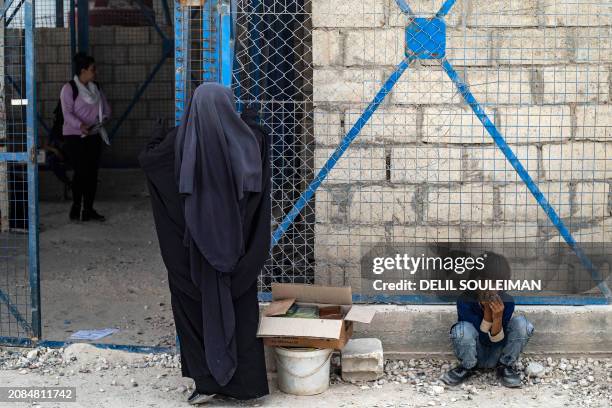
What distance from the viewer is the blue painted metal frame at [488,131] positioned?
5391 mm

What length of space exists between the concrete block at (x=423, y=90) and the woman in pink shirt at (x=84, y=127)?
4814mm

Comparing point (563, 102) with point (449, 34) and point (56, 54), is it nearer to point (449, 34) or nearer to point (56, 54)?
point (449, 34)

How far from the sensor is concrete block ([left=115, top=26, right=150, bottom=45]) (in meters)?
12.1

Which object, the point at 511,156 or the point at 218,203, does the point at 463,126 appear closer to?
the point at 511,156

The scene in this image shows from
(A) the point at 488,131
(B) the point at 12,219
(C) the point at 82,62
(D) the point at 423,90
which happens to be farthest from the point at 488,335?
(C) the point at 82,62

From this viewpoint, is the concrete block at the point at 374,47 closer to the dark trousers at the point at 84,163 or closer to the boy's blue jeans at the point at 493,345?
the boy's blue jeans at the point at 493,345

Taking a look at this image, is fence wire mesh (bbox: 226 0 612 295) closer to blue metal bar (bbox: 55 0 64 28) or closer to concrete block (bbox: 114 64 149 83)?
concrete block (bbox: 114 64 149 83)

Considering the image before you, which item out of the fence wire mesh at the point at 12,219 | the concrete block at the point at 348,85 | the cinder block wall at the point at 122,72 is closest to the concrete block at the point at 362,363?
the concrete block at the point at 348,85

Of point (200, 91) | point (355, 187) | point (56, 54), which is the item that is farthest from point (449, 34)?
point (56, 54)

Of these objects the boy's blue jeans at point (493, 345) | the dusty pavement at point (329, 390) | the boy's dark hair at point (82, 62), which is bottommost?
the dusty pavement at point (329, 390)

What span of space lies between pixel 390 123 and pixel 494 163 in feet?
2.11

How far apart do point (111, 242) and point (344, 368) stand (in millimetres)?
4381

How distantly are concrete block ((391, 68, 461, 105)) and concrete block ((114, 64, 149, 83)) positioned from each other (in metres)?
7.13

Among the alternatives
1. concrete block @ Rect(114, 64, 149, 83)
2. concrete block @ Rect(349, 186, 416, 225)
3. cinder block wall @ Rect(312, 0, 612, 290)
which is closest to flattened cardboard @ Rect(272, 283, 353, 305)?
cinder block wall @ Rect(312, 0, 612, 290)
